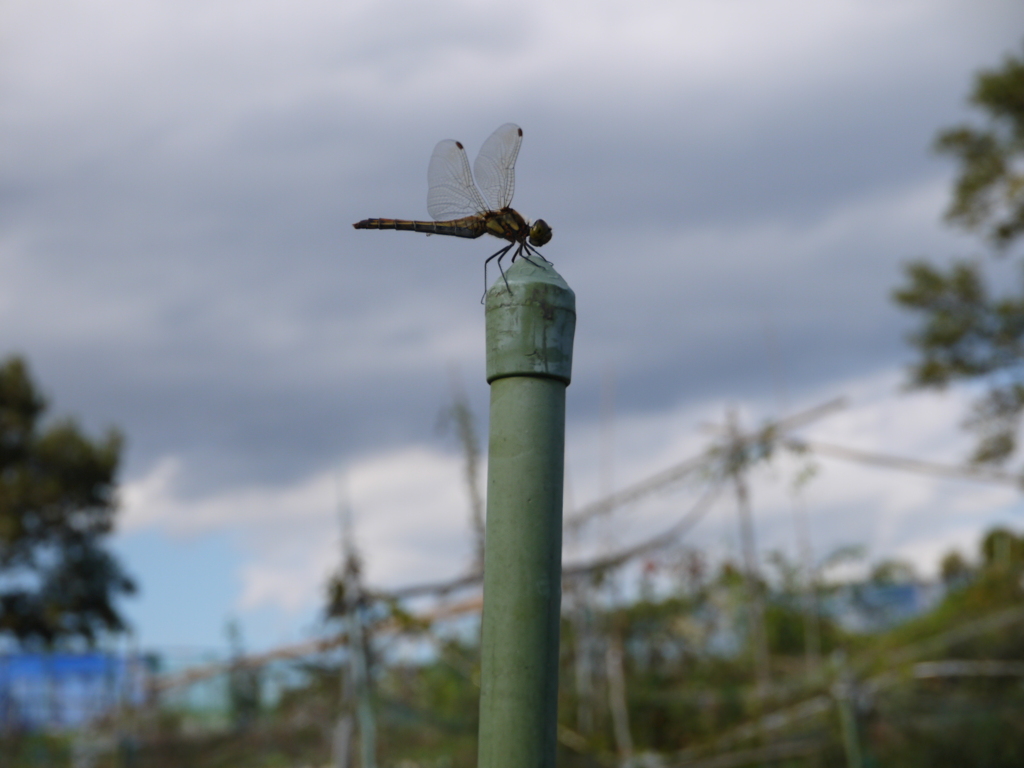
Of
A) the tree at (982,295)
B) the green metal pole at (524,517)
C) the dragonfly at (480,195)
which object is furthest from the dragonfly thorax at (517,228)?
the tree at (982,295)

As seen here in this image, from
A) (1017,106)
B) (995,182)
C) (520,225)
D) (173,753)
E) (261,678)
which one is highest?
(1017,106)

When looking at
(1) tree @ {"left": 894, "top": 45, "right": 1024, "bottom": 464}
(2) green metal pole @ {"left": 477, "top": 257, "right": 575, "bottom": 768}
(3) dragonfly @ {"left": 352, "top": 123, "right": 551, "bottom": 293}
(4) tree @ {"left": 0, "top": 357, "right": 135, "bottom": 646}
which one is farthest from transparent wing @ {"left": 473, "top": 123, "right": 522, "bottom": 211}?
(4) tree @ {"left": 0, "top": 357, "right": 135, "bottom": 646}

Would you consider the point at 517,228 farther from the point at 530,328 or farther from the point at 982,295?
the point at 982,295

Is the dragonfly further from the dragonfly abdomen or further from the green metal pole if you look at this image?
the green metal pole

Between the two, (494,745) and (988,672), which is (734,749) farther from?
(494,745)

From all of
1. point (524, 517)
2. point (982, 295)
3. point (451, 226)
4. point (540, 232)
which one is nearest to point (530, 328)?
point (524, 517)

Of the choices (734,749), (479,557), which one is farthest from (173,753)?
(734,749)
